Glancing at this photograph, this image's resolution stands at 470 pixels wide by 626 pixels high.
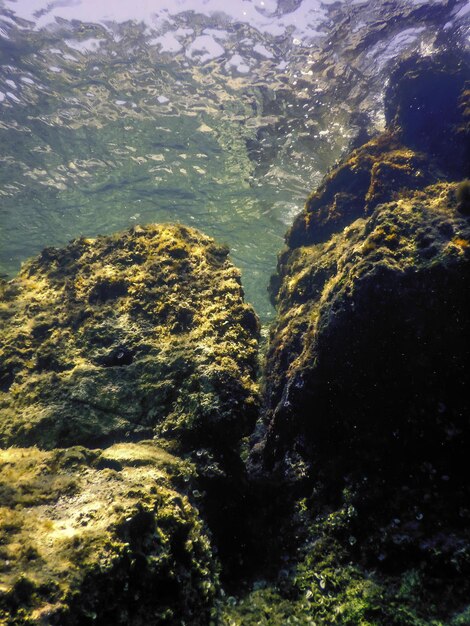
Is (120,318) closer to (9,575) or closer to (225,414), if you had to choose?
(225,414)

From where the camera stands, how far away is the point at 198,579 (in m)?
3.41

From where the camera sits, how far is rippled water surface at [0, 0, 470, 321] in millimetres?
10266

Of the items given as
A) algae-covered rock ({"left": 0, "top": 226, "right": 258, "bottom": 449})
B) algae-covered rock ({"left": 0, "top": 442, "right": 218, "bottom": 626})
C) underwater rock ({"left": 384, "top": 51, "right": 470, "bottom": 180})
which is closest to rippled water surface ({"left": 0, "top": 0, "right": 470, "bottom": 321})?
underwater rock ({"left": 384, "top": 51, "right": 470, "bottom": 180})

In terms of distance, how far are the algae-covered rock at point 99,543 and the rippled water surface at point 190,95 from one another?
38.8ft

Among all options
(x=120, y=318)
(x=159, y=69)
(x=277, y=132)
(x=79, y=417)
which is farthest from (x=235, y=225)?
(x=79, y=417)

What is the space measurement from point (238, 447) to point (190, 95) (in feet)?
40.5

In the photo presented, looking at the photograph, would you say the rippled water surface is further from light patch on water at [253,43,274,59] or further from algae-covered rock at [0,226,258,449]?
algae-covered rock at [0,226,258,449]

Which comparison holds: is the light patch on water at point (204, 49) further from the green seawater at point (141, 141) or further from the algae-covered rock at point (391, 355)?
the algae-covered rock at point (391, 355)

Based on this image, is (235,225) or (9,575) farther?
(235,225)

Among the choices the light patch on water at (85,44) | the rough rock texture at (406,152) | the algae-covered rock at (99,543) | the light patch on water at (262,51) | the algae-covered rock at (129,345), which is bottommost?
the algae-covered rock at (99,543)

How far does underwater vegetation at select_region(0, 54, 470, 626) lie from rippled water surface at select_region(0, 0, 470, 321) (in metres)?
8.09

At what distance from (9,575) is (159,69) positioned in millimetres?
13561

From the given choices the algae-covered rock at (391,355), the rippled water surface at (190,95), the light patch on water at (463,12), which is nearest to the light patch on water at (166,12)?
the rippled water surface at (190,95)

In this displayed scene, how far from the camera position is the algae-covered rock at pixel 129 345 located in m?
4.77
